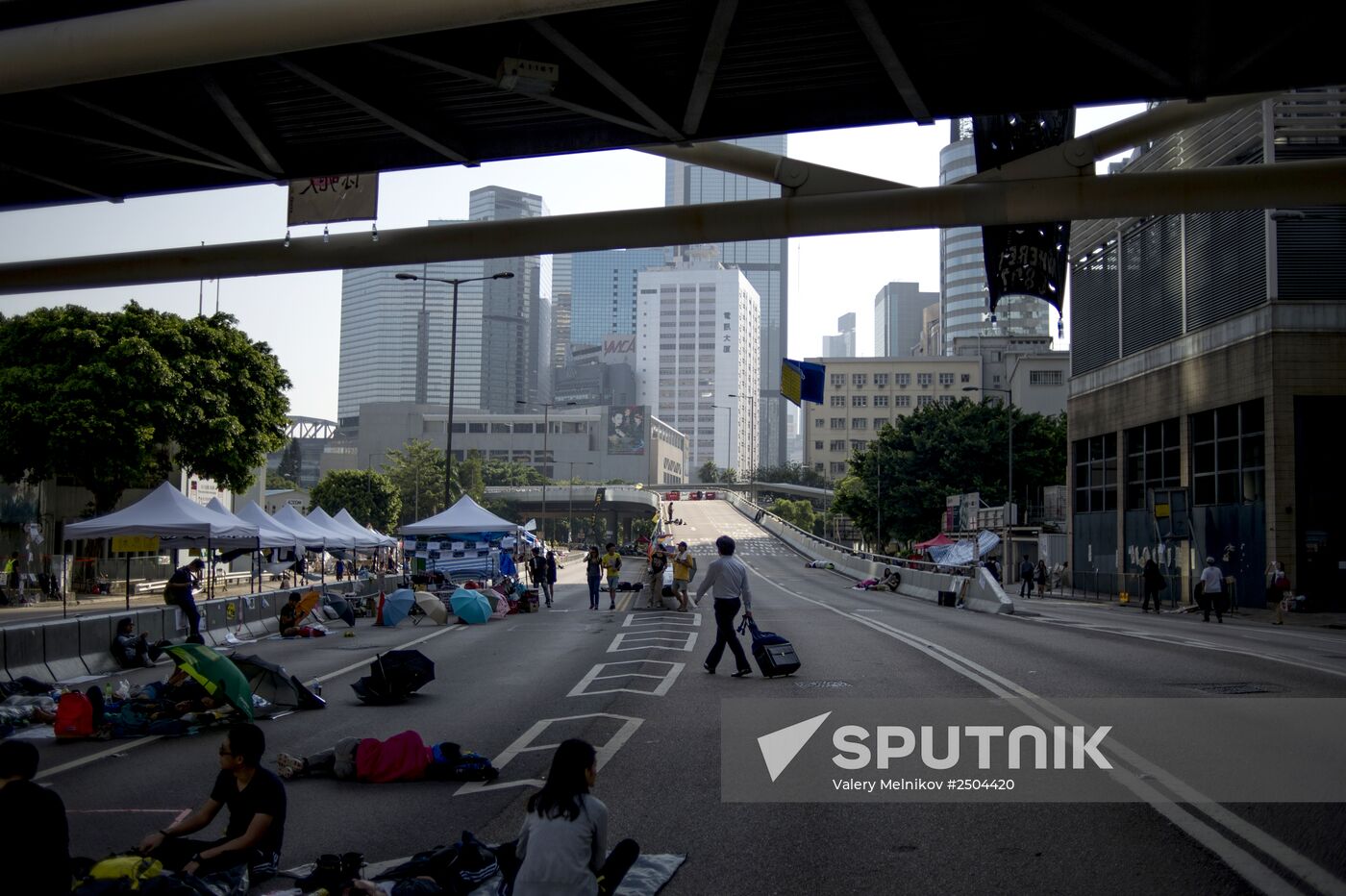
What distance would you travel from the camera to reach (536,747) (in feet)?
34.3

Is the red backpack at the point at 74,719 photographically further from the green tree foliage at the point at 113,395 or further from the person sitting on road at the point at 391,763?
the green tree foliage at the point at 113,395

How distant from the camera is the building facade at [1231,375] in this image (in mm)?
39000

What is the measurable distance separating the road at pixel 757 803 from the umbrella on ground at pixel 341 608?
20.9 feet

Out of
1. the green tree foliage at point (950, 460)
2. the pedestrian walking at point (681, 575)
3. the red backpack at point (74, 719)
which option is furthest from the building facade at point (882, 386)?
the red backpack at point (74, 719)

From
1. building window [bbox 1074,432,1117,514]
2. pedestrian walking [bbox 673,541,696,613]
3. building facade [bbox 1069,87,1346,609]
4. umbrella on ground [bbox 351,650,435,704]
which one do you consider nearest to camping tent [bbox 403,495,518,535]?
pedestrian walking [bbox 673,541,696,613]

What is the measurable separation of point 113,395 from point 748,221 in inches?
1586

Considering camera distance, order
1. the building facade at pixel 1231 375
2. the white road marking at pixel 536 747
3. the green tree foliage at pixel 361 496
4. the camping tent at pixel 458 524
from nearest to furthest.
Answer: the white road marking at pixel 536 747, the camping tent at pixel 458 524, the building facade at pixel 1231 375, the green tree foliage at pixel 361 496

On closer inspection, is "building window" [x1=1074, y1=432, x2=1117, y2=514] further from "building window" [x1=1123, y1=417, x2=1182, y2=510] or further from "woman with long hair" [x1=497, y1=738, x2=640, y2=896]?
"woman with long hair" [x1=497, y1=738, x2=640, y2=896]

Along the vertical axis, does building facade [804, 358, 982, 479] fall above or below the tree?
above

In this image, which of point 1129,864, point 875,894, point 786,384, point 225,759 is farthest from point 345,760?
point 786,384

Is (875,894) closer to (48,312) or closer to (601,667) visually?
(601,667)

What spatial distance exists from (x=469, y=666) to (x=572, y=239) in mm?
9278

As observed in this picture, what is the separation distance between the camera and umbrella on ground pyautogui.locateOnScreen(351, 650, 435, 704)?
45.3ft

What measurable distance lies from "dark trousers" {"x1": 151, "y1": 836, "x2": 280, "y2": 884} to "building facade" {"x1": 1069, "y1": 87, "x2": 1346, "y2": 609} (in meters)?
33.7
